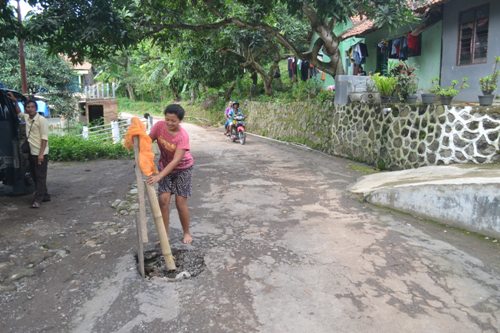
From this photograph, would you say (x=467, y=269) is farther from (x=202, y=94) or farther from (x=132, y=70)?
(x=132, y=70)

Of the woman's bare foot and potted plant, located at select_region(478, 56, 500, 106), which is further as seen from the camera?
potted plant, located at select_region(478, 56, 500, 106)

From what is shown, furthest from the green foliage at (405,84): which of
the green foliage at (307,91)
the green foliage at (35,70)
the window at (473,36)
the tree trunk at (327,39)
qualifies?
the green foliage at (35,70)

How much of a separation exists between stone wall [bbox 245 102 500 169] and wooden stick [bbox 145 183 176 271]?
227 inches

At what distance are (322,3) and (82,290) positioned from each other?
20.0ft

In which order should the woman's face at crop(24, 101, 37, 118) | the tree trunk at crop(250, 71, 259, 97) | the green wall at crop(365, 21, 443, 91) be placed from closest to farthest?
the woman's face at crop(24, 101, 37, 118) → the green wall at crop(365, 21, 443, 91) → the tree trunk at crop(250, 71, 259, 97)

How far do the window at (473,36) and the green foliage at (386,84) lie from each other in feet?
10.3

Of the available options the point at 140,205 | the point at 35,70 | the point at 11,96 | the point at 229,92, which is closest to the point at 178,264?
the point at 140,205

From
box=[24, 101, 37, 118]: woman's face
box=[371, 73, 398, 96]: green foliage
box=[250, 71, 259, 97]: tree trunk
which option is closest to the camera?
box=[24, 101, 37, 118]: woman's face

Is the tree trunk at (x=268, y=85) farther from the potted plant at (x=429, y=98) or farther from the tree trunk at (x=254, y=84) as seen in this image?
the potted plant at (x=429, y=98)

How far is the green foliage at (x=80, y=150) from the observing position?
1203 centimetres

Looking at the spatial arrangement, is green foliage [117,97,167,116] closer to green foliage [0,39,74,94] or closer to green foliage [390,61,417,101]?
green foliage [0,39,74,94]

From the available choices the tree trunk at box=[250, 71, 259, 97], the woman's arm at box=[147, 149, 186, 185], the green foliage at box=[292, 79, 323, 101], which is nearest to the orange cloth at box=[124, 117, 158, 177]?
the woman's arm at box=[147, 149, 186, 185]

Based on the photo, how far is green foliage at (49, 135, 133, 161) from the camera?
1203cm

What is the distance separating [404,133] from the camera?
29.9ft
